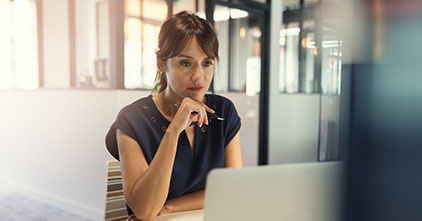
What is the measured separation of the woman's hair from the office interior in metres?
0.02

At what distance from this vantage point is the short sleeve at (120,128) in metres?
0.59

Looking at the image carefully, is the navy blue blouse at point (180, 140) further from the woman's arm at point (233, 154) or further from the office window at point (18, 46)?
the office window at point (18, 46)

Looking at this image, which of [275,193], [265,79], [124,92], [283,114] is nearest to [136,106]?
[124,92]

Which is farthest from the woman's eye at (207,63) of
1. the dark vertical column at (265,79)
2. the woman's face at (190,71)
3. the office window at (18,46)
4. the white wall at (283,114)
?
the white wall at (283,114)

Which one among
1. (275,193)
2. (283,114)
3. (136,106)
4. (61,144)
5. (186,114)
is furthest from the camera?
(283,114)

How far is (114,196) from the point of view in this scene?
0.59m

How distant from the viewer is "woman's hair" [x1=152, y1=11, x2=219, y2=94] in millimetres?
592

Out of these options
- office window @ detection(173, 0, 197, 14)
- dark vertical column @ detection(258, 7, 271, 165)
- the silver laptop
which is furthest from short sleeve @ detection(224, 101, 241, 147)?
dark vertical column @ detection(258, 7, 271, 165)

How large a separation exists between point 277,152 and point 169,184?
1.95 m

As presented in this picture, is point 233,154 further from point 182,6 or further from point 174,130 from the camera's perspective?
point 182,6

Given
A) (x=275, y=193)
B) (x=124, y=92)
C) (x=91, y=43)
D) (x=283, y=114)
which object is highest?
(x=91, y=43)

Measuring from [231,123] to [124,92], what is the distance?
9.1 inches

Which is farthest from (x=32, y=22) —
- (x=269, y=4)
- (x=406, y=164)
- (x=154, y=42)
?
(x=269, y=4)

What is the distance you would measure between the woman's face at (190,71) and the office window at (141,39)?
0.05 m
